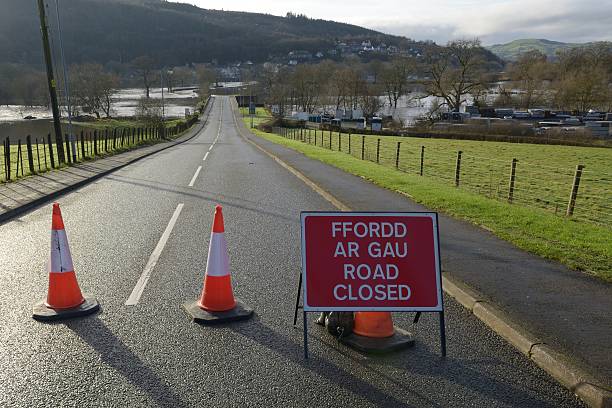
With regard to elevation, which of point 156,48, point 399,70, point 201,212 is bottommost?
point 201,212

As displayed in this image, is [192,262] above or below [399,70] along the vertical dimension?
below

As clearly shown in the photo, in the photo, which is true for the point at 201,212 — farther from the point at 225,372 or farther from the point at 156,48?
the point at 156,48

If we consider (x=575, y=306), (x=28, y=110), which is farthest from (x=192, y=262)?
(x=28, y=110)

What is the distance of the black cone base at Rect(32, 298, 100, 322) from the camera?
4727 mm

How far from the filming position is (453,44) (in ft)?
282

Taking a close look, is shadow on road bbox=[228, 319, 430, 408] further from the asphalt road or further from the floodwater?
the floodwater

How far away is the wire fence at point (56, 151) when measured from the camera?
15.8 m

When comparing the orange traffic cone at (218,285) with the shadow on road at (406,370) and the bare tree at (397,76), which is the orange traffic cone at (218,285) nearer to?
the shadow on road at (406,370)

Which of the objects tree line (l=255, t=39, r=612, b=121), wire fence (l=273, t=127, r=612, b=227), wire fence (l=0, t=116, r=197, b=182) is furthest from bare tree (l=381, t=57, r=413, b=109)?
wire fence (l=273, t=127, r=612, b=227)

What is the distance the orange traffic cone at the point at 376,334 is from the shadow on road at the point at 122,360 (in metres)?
1.58

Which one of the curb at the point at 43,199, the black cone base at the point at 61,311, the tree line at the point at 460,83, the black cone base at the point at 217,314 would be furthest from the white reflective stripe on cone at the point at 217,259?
the tree line at the point at 460,83

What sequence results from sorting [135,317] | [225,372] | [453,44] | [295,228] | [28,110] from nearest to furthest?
[225,372]
[135,317]
[295,228]
[453,44]
[28,110]

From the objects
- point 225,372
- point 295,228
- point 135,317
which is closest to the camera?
point 225,372

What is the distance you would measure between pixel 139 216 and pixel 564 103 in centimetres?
9361
